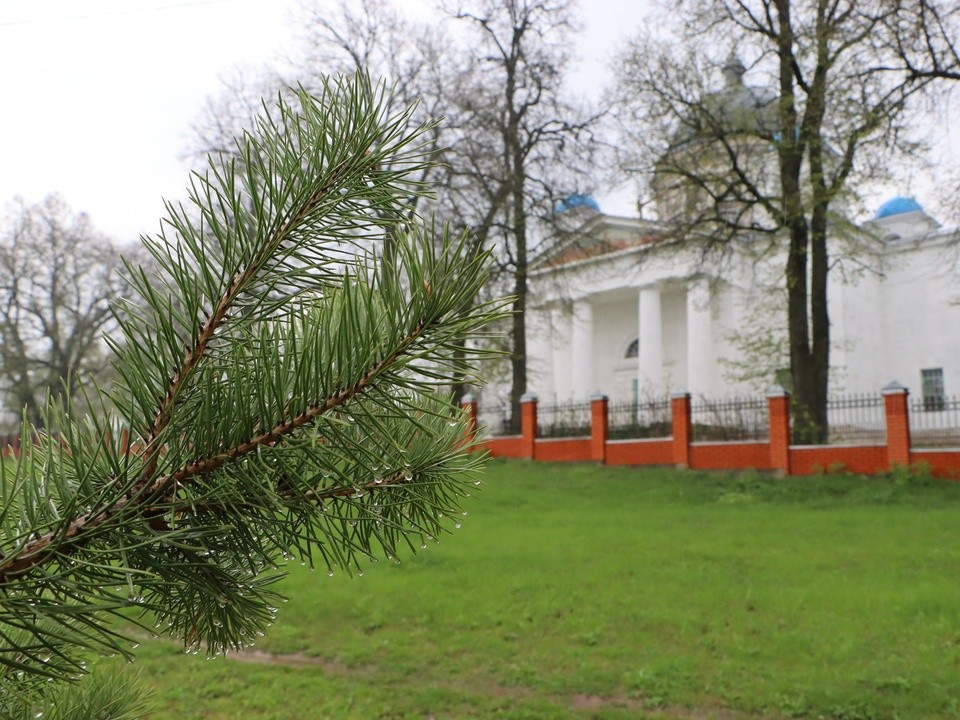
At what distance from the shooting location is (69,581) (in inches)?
30.1

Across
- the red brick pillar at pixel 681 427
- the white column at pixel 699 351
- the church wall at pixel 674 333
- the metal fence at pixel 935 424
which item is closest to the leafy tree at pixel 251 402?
the red brick pillar at pixel 681 427

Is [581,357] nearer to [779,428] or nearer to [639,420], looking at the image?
[639,420]

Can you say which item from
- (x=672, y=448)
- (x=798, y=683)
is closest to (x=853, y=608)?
(x=798, y=683)

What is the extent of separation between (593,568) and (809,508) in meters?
5.88

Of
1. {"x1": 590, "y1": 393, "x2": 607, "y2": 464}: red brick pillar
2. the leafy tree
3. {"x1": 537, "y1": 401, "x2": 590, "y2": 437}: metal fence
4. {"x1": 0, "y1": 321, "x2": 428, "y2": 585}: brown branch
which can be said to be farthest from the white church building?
{"x1": 0, "y1": 321, "x2": 428, "y2": 585}: brown branch

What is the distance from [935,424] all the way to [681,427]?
19.3 ft

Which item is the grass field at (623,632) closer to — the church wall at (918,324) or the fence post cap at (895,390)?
the fence post cap at (895,390)

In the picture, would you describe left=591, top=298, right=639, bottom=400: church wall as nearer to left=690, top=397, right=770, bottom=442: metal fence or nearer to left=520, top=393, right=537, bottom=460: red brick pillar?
left=520, top=393, right=537, bottom=460: red brick pillar

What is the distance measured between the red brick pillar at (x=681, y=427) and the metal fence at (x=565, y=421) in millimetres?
3335

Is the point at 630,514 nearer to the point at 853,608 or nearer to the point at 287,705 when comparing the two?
the point at 853,608

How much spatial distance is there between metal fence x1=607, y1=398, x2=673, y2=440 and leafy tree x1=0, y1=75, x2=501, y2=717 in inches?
771

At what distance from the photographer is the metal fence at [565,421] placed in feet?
70.3

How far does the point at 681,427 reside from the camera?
59.6 ft

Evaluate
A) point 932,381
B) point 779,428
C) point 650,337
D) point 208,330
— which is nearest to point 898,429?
point 779,428
